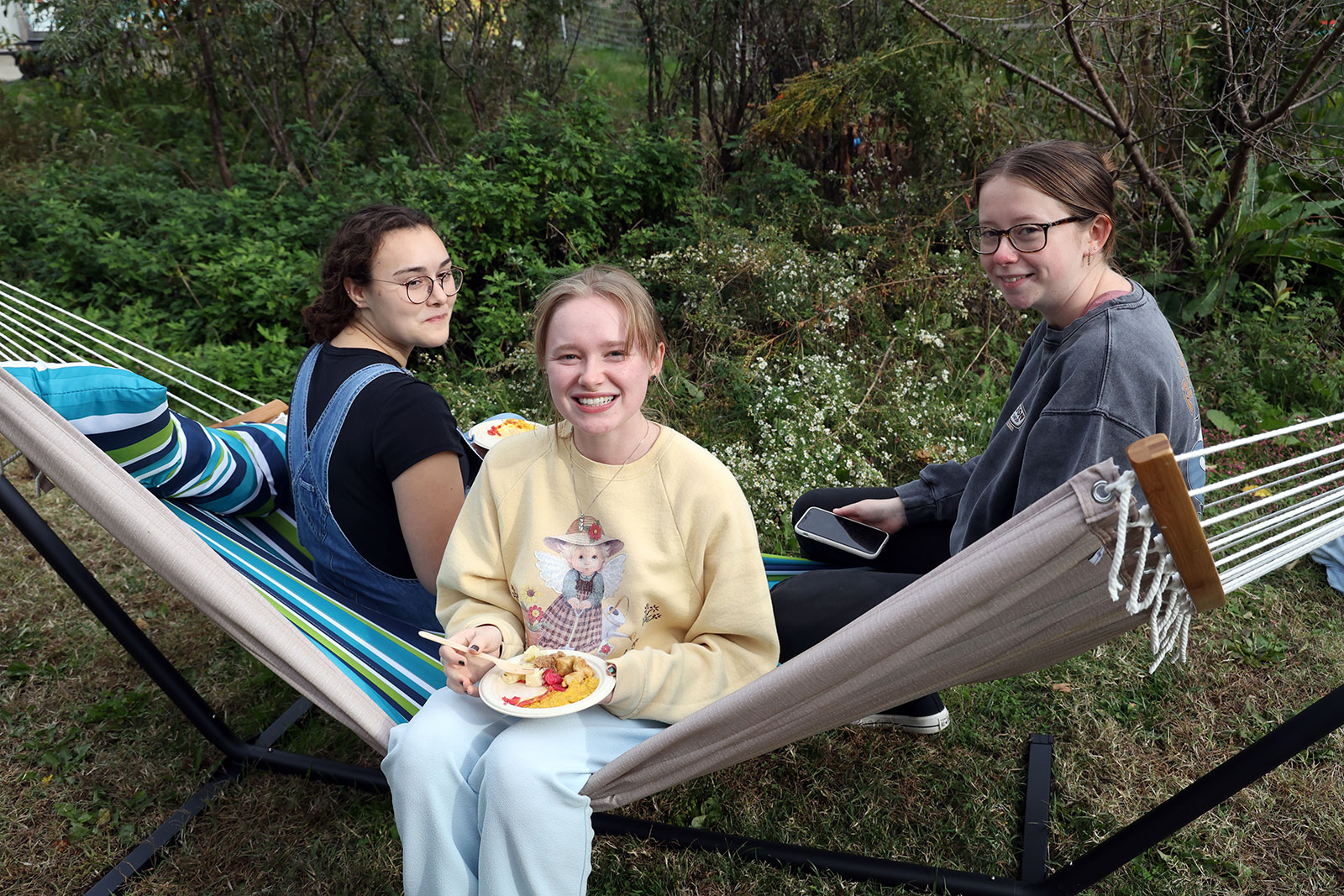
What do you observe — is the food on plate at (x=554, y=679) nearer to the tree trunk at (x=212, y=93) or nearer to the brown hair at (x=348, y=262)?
the brown hair at (x=348, y=262)

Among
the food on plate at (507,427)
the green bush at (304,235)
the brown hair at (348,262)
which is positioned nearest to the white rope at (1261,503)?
the brown hair at (348,262)

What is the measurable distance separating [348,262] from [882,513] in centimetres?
149

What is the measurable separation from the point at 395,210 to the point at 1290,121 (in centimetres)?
421

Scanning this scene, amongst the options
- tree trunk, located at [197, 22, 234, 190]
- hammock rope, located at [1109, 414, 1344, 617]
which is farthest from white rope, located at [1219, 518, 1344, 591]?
tree trunk, located at [197, 22, 234, 190]

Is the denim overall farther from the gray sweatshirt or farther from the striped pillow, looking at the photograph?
the gray sweatshirt

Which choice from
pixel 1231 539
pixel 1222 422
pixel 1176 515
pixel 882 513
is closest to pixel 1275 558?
pixel 1231 539

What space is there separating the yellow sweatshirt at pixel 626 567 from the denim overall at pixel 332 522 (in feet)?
1.29

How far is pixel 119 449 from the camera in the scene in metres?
2.19

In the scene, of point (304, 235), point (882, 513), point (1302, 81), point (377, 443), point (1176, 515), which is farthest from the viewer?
point (304, 235)

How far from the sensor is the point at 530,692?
1732 millimetres

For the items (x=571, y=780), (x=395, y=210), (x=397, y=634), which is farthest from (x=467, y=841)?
(x=395, y=210)

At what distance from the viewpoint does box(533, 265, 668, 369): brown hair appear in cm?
186

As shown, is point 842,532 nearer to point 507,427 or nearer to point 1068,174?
point 1068,174

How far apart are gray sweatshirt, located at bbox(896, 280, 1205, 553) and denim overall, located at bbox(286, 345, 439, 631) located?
54.2 inches
